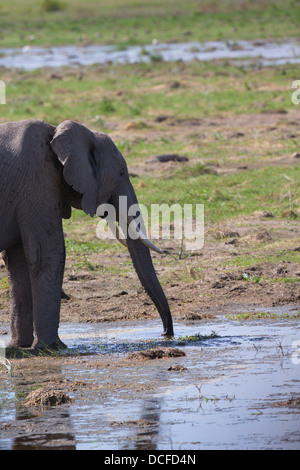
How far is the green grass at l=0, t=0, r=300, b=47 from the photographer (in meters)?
44.6

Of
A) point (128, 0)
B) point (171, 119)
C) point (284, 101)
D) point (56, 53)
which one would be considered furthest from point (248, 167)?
point (128, 0)

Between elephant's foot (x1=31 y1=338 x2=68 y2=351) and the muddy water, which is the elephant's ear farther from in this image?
the muddy water

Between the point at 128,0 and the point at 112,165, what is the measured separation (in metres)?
56.6

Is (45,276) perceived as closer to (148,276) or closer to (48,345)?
(48,345)

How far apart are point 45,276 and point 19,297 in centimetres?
59

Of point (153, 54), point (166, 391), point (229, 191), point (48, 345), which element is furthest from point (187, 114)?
point (153, 54)

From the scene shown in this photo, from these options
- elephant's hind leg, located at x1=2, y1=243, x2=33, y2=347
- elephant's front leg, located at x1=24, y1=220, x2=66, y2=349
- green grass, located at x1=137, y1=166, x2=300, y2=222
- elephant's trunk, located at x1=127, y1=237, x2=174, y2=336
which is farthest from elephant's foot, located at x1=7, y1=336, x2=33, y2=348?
green grass, located at x1=137, y1=166, x2=300, y2=222

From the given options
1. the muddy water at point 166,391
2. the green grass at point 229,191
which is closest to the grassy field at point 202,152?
the green grass at point 229,191

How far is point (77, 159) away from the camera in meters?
7.80

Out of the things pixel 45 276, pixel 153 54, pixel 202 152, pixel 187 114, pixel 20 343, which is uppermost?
pixel 153 54

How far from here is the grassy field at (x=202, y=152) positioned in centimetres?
1089

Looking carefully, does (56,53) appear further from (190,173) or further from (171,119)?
(190,173)

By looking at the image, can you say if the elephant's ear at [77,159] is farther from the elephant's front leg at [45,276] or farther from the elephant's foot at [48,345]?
the elephant's foot at [48,345]

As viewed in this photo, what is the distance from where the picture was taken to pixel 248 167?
15.8 meters
